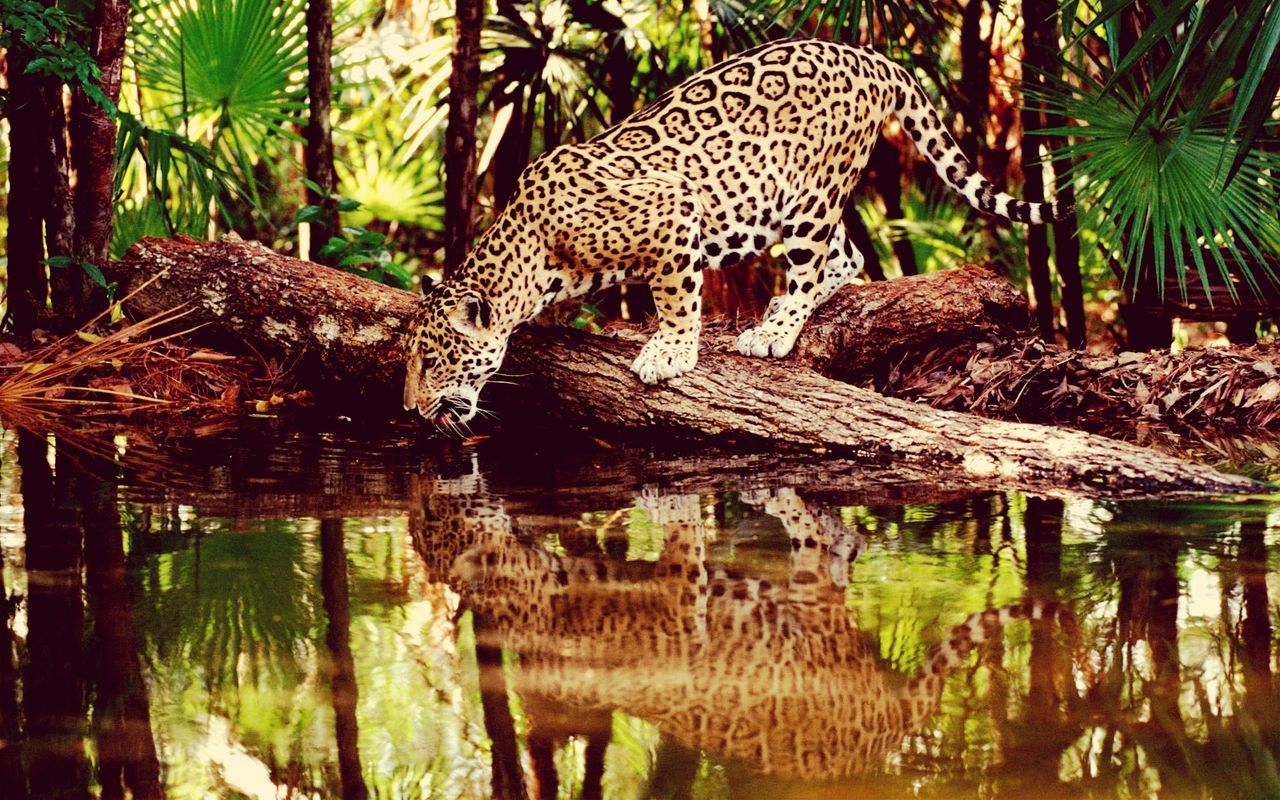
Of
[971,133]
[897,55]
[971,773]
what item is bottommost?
[971,773]

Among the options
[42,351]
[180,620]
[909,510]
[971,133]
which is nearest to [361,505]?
[180,620]

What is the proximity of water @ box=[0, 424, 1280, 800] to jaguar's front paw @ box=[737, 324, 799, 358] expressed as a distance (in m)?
1.47

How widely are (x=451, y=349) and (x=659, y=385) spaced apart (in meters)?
0.92

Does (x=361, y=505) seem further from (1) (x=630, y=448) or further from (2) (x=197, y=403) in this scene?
(2) (x=197, y=403)

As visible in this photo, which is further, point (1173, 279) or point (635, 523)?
point (1173, 279)

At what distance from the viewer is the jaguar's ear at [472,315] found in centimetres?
575

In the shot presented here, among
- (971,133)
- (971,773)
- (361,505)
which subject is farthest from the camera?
(971,133)

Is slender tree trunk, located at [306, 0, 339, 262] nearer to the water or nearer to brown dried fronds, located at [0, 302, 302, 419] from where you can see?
brown dried fronds, located at [0, 302, 302, 419]

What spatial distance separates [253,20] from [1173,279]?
584 cm

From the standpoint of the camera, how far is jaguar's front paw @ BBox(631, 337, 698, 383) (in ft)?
19.4

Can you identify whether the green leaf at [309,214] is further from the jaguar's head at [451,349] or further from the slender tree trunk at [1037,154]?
the slender tree trunk at [1037,154]

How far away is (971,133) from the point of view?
9.69 m

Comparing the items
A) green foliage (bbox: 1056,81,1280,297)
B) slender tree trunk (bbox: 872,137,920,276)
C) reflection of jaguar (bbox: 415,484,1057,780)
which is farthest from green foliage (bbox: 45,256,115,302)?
slender tree trunk (bbox: 872,137,920,276)

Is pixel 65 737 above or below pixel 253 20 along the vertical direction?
below
